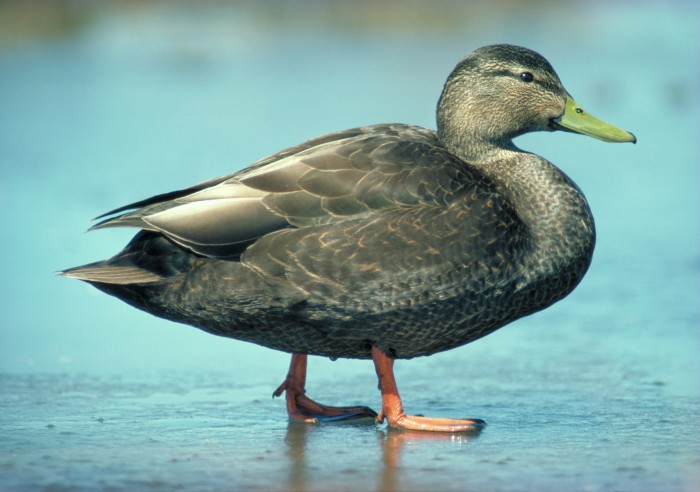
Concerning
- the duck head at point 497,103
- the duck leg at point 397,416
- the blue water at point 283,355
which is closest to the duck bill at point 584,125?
the duck head at point 497,103

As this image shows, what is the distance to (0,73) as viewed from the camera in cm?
1445

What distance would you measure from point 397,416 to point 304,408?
458mm

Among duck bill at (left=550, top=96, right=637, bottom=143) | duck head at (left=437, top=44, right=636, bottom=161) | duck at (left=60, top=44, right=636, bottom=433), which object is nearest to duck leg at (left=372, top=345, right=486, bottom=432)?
duck at (left=60, top=44, right=636, bottom=433)

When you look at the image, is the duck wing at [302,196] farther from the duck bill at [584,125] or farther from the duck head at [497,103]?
the duck bill at [584,125]

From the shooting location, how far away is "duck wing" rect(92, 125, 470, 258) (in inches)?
188

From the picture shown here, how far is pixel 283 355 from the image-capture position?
625 centimetres

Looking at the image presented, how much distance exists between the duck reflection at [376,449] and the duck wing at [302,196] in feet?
2.52

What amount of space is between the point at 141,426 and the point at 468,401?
1.42m

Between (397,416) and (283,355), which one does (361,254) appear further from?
(283,355)

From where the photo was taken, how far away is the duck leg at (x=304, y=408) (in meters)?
4.99

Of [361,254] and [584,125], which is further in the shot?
[584,125]

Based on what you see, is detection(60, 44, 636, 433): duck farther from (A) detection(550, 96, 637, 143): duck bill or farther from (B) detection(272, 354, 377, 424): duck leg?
(A) detection(550, 96, 637, 143): duck bill

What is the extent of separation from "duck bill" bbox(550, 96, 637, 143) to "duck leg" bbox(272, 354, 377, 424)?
152cm

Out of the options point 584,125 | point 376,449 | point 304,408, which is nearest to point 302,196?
point 304,408
